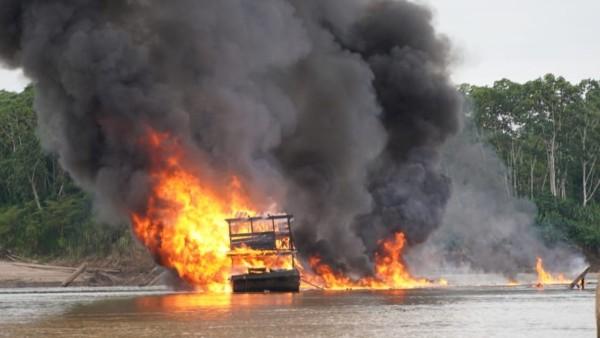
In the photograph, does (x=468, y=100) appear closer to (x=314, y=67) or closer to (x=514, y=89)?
(x=514, y=89)

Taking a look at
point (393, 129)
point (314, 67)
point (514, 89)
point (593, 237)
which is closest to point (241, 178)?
point (314, 67)

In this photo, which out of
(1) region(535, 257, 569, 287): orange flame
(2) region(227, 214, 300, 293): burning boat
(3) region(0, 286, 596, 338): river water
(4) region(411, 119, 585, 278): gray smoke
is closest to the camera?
(3) region(0, 286, 596, 338): river water

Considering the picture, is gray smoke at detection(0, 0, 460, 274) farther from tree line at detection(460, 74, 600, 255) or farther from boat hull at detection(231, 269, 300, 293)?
tree line at detection(460, 74, 600, 255)

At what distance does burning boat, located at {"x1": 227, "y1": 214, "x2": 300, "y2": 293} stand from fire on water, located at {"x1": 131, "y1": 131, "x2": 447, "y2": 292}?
0.16m

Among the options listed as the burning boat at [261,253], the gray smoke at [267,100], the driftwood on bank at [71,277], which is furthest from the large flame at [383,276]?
the driftwood on bank at [71,277]

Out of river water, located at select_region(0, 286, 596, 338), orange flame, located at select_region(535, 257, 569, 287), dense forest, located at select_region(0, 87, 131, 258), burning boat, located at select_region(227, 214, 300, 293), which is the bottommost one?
river water, located at select_region(0, 286, 596, 338)

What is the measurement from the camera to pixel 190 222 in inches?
3484

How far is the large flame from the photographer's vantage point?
107 m

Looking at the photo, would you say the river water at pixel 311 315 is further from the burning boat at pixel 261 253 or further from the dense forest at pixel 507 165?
the dense forest at pixel 507 165

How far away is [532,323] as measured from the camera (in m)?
60.9

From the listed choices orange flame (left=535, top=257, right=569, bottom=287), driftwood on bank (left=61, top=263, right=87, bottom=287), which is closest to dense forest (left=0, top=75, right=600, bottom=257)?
driftwood on bank (left=61, top=263, right=87, bottom=287)

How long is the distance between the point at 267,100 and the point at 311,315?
119 ft

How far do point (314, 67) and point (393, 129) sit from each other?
11816 millimetres

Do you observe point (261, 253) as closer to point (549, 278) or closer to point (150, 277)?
point (549, 278)
